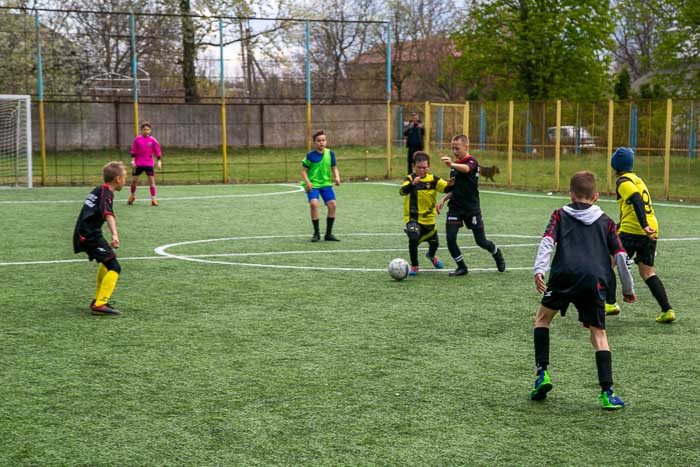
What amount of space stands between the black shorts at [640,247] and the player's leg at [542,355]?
290 cm

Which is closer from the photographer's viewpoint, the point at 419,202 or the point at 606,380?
the point at 606,380

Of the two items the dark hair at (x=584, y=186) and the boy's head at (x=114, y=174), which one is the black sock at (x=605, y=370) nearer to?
the dark hair at (x=584, y=186)

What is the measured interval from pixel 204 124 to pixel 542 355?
23.8 meters

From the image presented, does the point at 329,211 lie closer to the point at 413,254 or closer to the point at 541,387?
the point at 413,254

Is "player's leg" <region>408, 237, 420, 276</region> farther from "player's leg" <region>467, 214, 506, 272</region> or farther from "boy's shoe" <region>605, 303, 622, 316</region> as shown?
"boy's shoe" <region>605, 303, 622, 316</region>

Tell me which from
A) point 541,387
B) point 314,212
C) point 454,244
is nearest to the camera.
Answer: point 541,387

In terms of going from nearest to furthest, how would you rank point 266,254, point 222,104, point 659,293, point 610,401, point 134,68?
point 610,401 < point 659,293 < point 266,254 < point 134,68 < point 222,104

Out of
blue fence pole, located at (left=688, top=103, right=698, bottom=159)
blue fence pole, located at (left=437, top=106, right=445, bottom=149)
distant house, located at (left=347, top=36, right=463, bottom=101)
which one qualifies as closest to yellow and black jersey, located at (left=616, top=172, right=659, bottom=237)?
blue fence pole, located at (left=688, top=103, right=698, bottom=159)

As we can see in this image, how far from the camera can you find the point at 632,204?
8.16 meters

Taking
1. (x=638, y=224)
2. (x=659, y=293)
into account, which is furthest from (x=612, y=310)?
(x=638, y=224)

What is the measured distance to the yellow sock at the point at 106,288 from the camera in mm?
8461

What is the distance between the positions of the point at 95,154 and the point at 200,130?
3341 millimetres

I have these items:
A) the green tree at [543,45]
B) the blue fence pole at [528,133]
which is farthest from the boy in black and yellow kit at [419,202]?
the green tree at [543,45]

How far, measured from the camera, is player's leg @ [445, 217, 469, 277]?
34.8 feet
